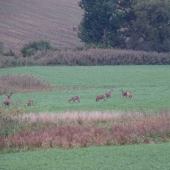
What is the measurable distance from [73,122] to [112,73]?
23.7 meters

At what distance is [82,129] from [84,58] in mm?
33583

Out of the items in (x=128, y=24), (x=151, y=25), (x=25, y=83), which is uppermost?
(x=128, y=24)

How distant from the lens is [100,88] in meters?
32.3

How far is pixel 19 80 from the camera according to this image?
104ft

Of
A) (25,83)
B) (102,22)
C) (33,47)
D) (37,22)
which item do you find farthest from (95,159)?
(37,22)

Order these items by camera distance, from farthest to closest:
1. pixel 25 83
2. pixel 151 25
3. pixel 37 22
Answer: pixel 37 22
pixel 151 25
pixel 25 83

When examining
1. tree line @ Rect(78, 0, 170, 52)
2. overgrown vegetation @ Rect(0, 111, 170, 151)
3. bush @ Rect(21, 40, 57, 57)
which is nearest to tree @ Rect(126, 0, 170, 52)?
tree line @ Rect(78, 0, 170, 52)

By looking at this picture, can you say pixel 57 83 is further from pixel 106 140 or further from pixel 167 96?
pixel 106 140

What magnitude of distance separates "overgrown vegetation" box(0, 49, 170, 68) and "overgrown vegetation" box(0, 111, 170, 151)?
30298 mm

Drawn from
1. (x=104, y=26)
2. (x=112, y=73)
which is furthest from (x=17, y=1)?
(x=112, y=73)

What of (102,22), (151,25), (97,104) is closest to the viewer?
(97,104)

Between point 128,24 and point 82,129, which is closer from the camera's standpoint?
point 82,129

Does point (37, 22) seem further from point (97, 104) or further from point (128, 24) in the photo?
point (97, 104)

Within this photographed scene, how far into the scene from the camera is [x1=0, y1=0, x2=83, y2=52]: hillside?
63219 millimetres
